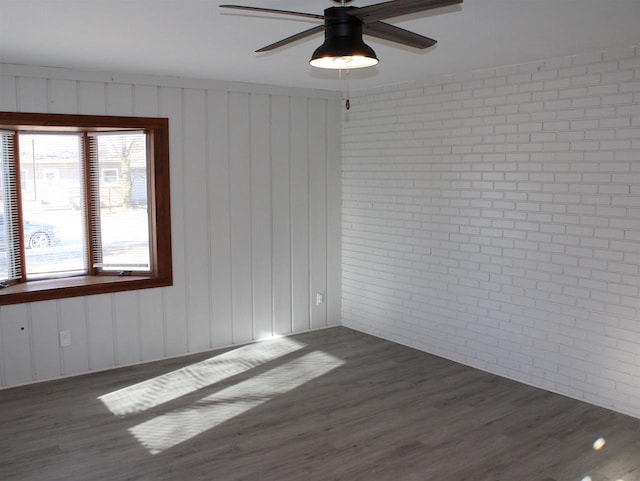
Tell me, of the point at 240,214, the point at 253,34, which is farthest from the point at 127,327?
the point at 253,34

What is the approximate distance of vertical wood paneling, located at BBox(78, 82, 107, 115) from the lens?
464cm

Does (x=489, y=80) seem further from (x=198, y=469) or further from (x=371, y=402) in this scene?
(x=198, y=469)

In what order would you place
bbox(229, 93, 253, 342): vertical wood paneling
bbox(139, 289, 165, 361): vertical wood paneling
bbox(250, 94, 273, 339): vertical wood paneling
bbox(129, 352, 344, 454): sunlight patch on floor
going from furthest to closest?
bbox(250, 94, 273, 339): vertical wood paneling
bbox(229, 93, 253, 342): vertical wood paneling
bbox(139, 289, 165, 361): vertical wood paneling
bbox(129, 352, 344, 454): sunlight patch on floor

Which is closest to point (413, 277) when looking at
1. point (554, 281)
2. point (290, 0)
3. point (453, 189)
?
point (453, 189)

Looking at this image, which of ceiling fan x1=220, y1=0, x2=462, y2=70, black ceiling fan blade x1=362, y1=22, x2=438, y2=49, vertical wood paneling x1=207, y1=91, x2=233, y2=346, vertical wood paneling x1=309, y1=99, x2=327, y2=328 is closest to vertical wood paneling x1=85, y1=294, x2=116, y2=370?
vertical wood paneling x1=207, y1=91, x2=233, y2=346

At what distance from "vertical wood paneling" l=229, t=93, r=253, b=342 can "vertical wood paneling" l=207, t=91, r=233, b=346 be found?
5 cm

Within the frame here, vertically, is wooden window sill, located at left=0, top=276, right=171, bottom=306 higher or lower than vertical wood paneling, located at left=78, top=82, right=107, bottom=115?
lower

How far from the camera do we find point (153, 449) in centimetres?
351

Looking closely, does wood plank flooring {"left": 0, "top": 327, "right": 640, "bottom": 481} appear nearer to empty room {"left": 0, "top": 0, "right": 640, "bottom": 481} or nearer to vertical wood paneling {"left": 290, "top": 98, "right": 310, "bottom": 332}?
empty room {"left": 0, "top": 0, "right": 640, "bottom": 481}

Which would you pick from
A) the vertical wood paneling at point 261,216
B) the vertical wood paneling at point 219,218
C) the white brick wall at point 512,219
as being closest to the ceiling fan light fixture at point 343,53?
the white brick wall at point 512,219

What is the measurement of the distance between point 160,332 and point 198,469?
6.84 ft

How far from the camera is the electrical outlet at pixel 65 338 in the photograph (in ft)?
15.4

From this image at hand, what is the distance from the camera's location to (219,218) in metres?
5.38

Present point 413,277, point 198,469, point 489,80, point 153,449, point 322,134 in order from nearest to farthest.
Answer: point 198,469 → point 153,449 → point 489,80 → point 413,277 → point 322,134
